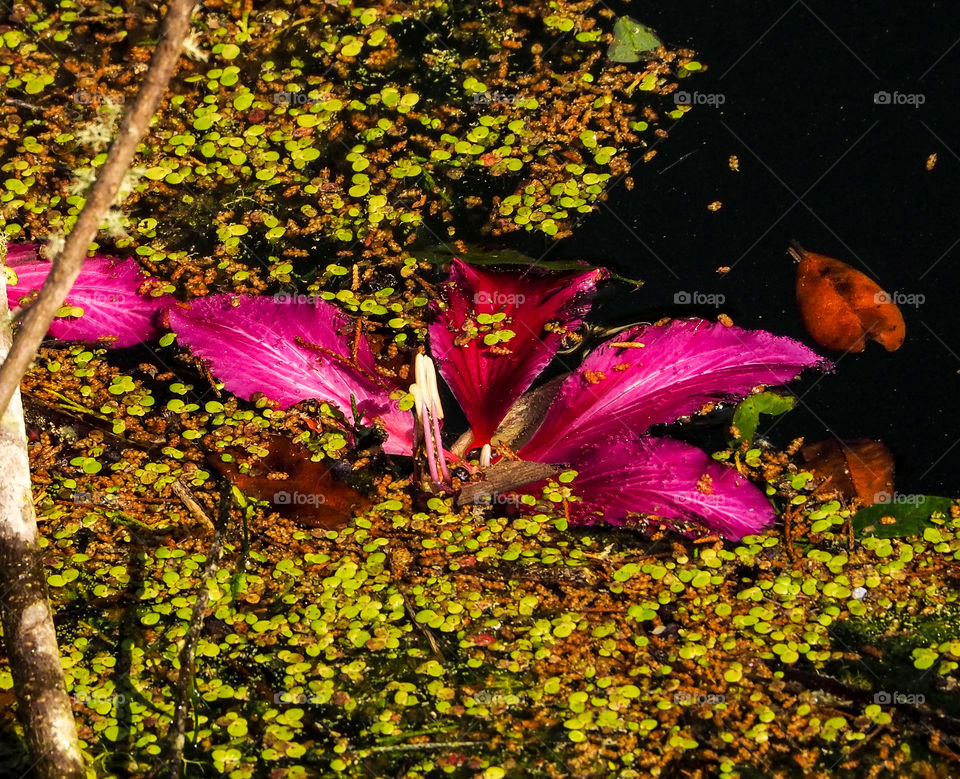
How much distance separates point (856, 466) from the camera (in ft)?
6.87

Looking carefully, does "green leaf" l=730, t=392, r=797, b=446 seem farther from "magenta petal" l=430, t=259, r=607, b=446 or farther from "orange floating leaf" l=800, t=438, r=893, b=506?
"magenta petal" l=430, t=259, r=607, b=446

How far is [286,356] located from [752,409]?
1.00 m

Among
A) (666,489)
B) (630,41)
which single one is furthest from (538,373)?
(630,41)

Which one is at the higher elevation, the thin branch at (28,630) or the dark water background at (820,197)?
the dark water background at (820,197)

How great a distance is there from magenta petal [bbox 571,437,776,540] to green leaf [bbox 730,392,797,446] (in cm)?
10

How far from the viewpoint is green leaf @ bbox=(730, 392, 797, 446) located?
2088mm

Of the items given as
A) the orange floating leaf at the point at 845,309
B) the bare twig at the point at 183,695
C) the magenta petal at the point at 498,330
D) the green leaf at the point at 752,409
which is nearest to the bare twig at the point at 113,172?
the bare twig at the point at 183,695

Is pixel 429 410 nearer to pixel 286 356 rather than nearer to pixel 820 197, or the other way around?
pixel 286 356

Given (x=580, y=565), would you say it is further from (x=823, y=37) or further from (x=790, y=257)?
(x=823, y=37)

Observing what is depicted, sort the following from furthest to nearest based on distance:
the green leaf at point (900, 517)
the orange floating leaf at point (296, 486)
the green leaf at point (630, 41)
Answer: the green leaf at point (630, 41)
the orange floating leaf at point (296, 486)
the green leaf at point (900, 517)

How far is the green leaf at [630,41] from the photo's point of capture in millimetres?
2799

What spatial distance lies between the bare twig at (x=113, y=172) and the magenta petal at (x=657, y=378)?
3.58 feet

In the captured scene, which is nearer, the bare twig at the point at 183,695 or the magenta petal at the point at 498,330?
the bare twig at the point at 183,695

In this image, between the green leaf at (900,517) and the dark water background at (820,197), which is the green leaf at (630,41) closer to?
the dark water background at (820,197)
